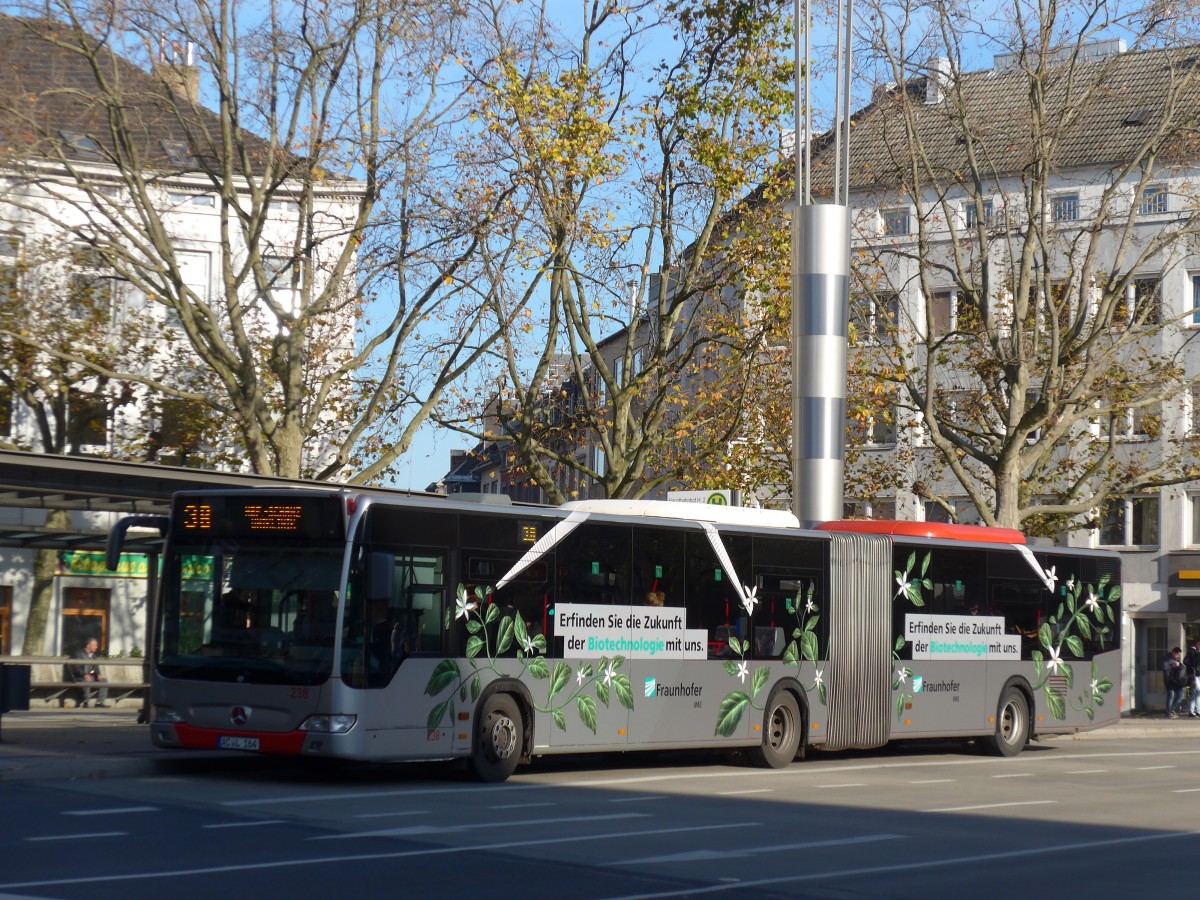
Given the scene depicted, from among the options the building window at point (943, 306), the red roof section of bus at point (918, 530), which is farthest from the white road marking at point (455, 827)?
the building window at point (943, 306)

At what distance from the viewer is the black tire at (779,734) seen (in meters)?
21.0

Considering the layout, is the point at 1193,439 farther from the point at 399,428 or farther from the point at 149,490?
the point at 149,490

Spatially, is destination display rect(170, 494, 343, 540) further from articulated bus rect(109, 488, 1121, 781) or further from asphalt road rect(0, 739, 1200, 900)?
asphalt road rect(0, 739, 1200, 900)

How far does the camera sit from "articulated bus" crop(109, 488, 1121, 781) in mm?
16328

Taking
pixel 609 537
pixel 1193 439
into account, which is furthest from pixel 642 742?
pixel 1193 439

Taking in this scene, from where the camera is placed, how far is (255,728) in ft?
53.1

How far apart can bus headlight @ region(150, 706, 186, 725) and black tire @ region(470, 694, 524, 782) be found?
2.89 meters

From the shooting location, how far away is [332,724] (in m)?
15.9

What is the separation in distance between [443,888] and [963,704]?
52.2 ft

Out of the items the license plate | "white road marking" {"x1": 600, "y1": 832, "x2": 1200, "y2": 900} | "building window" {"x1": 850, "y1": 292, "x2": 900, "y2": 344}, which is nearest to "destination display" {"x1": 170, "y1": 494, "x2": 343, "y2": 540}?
the license plate

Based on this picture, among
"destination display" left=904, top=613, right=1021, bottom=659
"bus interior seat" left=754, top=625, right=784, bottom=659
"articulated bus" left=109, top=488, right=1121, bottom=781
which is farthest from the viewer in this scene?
"destination display" left=904, top=613, right=1021, bottom=659

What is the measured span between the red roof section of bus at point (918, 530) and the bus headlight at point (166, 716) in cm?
945

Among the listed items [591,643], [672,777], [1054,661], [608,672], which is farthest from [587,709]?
[1054,661]

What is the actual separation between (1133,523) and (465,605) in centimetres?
3973
